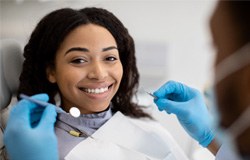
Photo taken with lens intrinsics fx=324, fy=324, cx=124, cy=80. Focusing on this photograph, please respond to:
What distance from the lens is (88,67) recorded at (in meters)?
1.07

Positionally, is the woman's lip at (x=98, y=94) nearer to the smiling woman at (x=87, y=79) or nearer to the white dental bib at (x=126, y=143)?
the smiling woman at (x=87, y=79)

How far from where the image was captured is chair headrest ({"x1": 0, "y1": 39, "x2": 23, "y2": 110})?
115 centimetres

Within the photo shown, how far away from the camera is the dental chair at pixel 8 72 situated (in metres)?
1.15

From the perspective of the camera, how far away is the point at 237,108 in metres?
0.61

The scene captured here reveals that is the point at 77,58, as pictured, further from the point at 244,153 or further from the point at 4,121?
the point at 244,153

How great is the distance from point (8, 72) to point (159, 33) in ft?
2.41

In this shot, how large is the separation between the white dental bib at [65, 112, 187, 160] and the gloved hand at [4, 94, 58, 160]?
219 mm

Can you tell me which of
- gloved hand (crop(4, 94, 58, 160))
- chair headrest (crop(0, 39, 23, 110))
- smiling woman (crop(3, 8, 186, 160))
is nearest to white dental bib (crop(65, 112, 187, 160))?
smiling woman (crop(3, 8, 186, 160))

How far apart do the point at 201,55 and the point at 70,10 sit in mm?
697

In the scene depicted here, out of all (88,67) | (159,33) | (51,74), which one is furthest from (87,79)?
(159,33)

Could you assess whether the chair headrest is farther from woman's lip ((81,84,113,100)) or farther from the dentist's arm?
the dentist's arm

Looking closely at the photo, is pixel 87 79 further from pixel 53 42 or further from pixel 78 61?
pixel 53 42

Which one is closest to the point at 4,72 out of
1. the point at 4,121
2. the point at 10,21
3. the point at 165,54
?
A: the point at 4,121

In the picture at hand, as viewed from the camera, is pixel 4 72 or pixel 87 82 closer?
pixel 87 82
